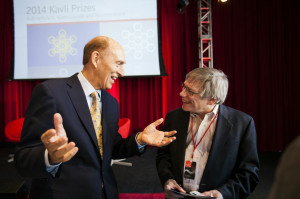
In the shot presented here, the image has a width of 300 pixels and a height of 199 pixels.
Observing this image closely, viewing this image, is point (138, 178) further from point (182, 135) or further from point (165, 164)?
point (182, 135)

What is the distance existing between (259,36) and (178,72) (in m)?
1.96

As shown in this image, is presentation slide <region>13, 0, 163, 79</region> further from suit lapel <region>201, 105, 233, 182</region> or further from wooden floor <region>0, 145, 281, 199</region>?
suit lapel <region>201, 105, 233, 182</region>

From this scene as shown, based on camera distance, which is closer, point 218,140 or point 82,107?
point 82,107

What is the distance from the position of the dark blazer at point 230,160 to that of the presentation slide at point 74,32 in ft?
10.0

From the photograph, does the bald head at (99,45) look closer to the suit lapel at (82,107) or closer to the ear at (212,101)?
the suit lapel at (82,107)

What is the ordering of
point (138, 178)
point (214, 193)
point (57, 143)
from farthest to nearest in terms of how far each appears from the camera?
point (138, 178) → point (214, 193) → point (57, 143)

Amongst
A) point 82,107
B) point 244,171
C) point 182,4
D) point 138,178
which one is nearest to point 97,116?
point 82,107

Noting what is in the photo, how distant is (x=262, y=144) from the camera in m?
4.79

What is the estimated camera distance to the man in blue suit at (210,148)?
5.08 feet

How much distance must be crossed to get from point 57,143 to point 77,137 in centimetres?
36

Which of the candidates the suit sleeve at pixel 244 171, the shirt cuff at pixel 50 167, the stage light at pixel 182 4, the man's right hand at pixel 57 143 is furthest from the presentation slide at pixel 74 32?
the man's right hand at pixel 57 143

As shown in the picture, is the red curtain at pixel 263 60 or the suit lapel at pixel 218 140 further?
the red curtain at pixel 263 60

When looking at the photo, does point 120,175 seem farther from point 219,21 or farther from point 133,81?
point 219,21

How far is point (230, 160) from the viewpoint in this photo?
5.15 ft
